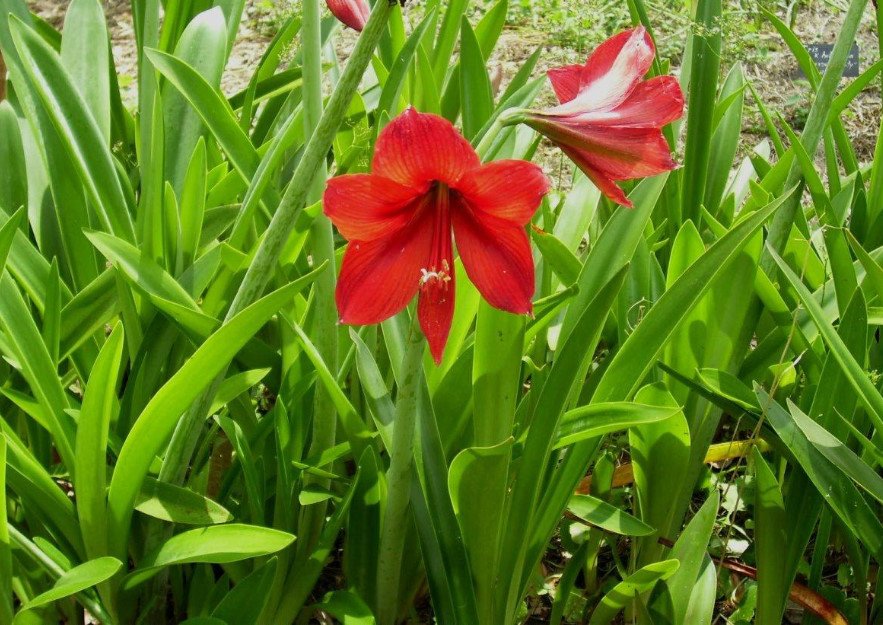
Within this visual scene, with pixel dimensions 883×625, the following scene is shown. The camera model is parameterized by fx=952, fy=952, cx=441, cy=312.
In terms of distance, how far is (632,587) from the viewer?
1.35 meters

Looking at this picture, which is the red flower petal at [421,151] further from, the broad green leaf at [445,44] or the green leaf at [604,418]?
the broad green leaf at [445,44]

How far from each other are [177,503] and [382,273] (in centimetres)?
52

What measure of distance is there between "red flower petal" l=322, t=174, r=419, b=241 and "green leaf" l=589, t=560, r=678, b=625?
2.05 feet

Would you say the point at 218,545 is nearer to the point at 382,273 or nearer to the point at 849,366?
the point at 382,273

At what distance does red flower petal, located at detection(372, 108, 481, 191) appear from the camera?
86 cm

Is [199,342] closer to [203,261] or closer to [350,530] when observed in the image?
[203,261]

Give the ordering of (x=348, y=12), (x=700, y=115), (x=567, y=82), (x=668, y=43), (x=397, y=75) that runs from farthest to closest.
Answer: (x=668, y=43) → (x=700, y=115) → (x=397, y=75) → (x=348, y=12) → (x=567, y=82)

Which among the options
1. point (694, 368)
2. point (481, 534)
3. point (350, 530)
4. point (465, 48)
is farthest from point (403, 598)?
point (465, 48)

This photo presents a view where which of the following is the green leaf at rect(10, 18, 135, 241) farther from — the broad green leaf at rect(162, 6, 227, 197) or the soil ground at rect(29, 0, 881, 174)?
the soil ground at rect(29, 0, 881, 174)

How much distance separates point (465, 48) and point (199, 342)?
79cm

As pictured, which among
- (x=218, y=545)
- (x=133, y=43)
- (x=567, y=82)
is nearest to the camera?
(x=567, y=82)

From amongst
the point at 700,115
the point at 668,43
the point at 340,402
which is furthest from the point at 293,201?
the point at 668,43

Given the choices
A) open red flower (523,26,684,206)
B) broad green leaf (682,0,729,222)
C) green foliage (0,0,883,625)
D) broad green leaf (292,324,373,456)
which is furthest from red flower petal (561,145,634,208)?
broad green leaf (682,0,729,222)

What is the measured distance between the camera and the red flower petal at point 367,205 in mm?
896
